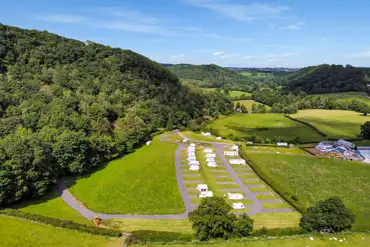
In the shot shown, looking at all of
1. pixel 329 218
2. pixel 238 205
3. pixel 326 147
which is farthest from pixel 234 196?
pixel 326 147

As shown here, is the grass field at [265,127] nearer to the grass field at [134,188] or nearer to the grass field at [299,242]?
the grass field at [134,188]

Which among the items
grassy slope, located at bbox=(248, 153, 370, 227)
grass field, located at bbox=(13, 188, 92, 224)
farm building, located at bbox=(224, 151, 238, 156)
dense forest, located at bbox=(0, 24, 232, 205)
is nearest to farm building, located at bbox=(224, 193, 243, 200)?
grassy slope, located at bbox=(248, 153, 370, 227)

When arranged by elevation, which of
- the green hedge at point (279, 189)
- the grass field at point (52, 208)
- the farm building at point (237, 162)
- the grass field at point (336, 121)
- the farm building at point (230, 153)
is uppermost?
the grass field at point (336, 121)

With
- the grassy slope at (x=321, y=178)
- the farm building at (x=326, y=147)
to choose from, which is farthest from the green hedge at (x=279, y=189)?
the farm building at (x=326, y=147)

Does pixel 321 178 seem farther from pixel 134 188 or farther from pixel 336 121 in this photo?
pixel 336 121

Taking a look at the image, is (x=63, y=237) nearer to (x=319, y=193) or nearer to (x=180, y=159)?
(x=180, y=159)

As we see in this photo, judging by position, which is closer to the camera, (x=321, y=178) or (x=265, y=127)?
(x=321, y=178)

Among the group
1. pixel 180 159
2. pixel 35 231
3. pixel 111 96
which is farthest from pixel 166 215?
pixel 111 96
